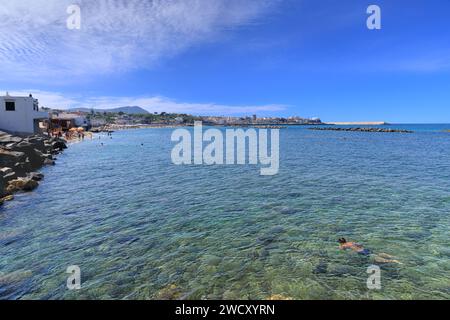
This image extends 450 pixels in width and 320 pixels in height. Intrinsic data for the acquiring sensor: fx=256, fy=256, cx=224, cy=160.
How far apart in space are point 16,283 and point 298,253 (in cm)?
1025

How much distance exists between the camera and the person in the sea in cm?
995

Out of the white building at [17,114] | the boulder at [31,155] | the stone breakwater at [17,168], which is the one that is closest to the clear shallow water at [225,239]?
the stone breakwater at [17,168]

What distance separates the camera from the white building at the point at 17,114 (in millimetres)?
47969

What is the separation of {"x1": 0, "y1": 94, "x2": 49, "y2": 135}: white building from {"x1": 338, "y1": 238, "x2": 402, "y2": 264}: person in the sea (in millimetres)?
57480

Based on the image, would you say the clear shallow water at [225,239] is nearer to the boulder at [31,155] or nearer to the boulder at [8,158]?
the boulder at [8,158]

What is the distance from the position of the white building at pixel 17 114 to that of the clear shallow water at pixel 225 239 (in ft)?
124

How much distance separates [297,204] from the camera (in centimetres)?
1669

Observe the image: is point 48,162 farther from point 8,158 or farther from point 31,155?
point 8,158

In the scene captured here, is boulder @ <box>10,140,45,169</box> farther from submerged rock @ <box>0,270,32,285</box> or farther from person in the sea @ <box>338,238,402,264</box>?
person in the sea @ <box>338,238,402,264</box>

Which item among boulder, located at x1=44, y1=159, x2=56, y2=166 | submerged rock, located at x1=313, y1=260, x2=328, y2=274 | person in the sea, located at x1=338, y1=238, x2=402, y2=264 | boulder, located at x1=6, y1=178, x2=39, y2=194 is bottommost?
submerged rock, located at x1=313, y1=260, x2=328, y2=274

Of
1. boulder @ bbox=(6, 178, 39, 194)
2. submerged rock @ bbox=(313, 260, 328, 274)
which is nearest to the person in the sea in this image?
submerged rock @ bbox=(313, 260, 328, 274)

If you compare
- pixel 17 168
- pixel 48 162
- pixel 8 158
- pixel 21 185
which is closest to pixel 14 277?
pixel 21 185
